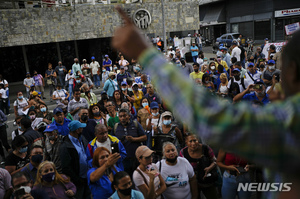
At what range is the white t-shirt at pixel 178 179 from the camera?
13.0 feet

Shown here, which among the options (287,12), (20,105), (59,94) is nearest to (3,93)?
(20,105)

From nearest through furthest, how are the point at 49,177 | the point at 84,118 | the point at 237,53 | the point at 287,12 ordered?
the point at 49,177
the point at 84,118
the point at 237,53
the point at 287,12

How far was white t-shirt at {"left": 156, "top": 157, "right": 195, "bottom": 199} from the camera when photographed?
395 centimetres

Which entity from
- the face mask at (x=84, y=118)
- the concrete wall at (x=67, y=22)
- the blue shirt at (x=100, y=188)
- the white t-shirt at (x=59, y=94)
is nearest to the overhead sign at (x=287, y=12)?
the concrete wall at (x=67, y=22)

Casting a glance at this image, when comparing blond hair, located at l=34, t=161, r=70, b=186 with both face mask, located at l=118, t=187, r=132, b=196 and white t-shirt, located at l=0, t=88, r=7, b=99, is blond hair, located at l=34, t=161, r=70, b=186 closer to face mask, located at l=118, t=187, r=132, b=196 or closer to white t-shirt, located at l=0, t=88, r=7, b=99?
face mask, located at l=118, t=187, r=132, b=196

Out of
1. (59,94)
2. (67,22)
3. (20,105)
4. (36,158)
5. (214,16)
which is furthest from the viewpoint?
(214,16)

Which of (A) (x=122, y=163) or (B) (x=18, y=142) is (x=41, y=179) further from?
(A) (x=122, y=163)

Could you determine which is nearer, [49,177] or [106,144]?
[49,177]

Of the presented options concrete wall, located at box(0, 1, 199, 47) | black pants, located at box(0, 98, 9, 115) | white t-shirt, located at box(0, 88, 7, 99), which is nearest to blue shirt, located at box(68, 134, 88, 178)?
white t-shirt, located at box(0, 88, 7, 99)

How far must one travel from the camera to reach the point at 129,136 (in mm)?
5254

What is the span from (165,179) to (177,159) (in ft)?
1.24

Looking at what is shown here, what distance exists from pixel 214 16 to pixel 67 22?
31.2m

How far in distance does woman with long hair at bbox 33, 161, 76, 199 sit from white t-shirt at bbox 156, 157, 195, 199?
154 cm

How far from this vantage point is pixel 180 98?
0.88 meters
